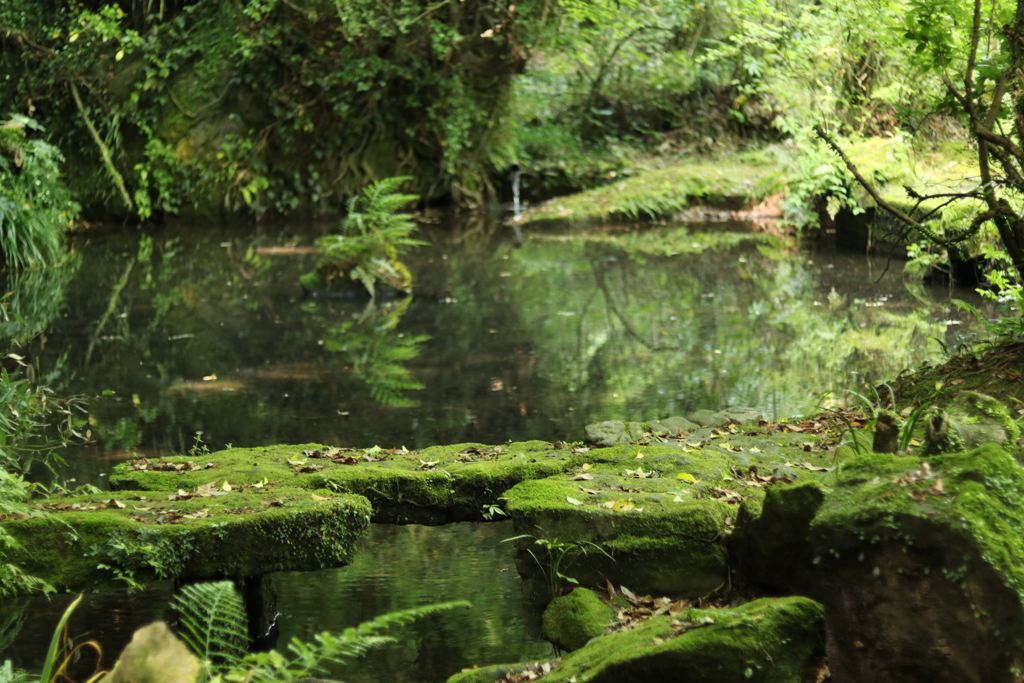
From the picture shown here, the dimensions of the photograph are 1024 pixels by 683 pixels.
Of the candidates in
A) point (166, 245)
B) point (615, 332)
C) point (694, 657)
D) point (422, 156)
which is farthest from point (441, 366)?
point (422, 156)

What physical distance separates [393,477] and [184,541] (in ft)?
3.12

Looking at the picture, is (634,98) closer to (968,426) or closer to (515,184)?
(515,184)

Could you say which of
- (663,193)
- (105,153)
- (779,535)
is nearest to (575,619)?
(779,535)

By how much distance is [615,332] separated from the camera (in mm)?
8938

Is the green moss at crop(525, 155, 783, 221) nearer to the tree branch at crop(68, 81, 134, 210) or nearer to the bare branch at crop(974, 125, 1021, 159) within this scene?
the tree branch at crop(68, 81, 134, 210)

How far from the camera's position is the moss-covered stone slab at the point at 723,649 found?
8.40ft

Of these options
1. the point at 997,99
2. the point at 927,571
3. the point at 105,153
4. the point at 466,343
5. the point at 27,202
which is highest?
the point at 997,99

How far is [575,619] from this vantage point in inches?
128

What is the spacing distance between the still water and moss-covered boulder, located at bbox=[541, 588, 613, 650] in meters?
0.26

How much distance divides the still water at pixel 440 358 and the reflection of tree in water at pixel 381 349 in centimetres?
3

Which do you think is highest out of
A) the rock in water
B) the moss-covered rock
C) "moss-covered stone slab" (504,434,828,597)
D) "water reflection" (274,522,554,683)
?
the rock in water

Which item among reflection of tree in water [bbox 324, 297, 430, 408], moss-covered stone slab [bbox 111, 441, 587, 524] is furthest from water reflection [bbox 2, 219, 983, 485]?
moss-covered stone slab [bbox 111, 441, 587, 524]

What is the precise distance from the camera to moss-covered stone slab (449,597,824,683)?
256cm

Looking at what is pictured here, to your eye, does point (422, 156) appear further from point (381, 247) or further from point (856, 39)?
point (856, 39)
